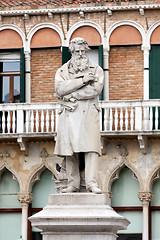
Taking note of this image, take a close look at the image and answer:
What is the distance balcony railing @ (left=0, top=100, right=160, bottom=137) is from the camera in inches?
1325

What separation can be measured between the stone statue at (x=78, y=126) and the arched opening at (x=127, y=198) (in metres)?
16.1

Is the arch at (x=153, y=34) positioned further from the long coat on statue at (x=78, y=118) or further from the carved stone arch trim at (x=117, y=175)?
the long coat on statue at (x=78, y=118)

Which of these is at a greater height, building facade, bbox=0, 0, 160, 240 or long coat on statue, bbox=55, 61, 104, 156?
building facade, bbox=0, 0, 160, 240

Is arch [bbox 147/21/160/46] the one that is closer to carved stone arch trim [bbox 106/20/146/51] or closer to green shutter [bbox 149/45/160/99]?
carved stone arch trim [bbox 106/20/146/51]

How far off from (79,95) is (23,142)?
16746 mm

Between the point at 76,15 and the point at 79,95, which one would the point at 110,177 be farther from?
the point at 79,95

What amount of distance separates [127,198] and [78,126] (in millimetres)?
16733

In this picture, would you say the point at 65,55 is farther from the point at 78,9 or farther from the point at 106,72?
the point at 78,9

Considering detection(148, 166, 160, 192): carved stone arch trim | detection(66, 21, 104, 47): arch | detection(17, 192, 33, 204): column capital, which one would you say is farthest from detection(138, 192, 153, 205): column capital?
detection(66, 21, 104, 47): arch

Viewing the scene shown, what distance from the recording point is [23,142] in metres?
34.7

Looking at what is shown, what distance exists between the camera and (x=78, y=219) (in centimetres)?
1722

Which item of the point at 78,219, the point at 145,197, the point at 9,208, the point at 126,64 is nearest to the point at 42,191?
the point at 9,208

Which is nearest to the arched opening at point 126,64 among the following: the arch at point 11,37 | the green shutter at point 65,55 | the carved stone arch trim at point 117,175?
the green shutter at point 65,55

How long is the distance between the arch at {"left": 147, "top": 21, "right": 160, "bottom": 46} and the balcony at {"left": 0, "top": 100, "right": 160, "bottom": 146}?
2282 millimetres
